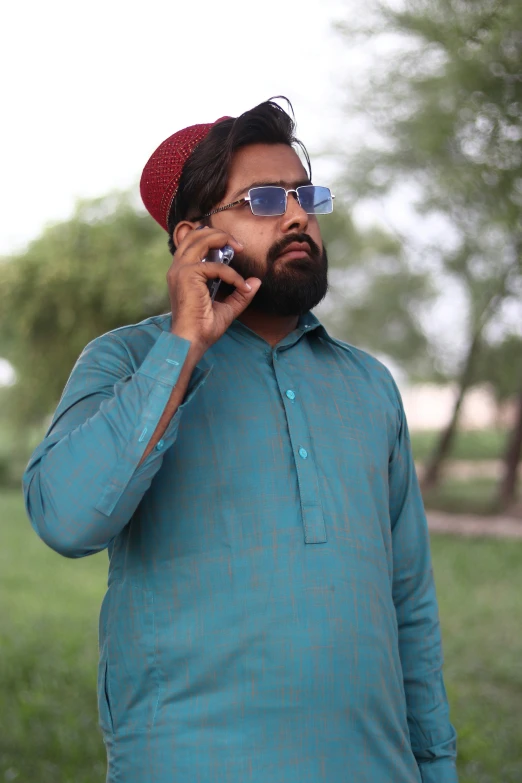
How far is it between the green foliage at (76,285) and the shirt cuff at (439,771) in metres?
13.1

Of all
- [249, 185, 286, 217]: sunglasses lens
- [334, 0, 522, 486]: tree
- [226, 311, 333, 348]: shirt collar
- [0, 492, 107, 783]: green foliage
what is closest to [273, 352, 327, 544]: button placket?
[226, 311, 333, 348]: shirt collar

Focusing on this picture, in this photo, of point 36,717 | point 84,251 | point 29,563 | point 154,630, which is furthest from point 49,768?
point 84,251

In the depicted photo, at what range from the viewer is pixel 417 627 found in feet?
7.09

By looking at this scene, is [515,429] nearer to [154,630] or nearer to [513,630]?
[513,630]

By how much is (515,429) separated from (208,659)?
14505 millimetres

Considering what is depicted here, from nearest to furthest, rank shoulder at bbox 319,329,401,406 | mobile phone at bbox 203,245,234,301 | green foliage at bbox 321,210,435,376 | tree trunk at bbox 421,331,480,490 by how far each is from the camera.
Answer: mobile phone at bbox 203,245,234,301
shoulder at bbox 319,329,401,406
tree trunk at bbox 421,331,480,490
green foliage at bbox 321,210,435,376

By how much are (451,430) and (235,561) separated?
16.2 meters

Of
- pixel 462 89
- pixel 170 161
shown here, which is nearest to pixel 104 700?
pixel 170 161

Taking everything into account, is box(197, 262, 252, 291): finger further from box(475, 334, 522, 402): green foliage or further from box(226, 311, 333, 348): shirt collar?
box(475, 334, 522, 402): green foliage

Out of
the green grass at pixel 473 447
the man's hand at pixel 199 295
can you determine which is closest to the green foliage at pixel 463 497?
the green grass at pixel 473 447

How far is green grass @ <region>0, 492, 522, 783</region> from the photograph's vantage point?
480 cm

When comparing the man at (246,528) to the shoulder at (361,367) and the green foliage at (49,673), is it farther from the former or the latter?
the green foliage at (49,673)

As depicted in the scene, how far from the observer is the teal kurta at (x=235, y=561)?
5.45 feet

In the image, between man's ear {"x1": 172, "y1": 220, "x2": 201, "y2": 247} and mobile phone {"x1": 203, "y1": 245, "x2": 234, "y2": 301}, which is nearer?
mobile phone {"x1": 203, "y1": 245, "x2": 234, "y2": 301}
